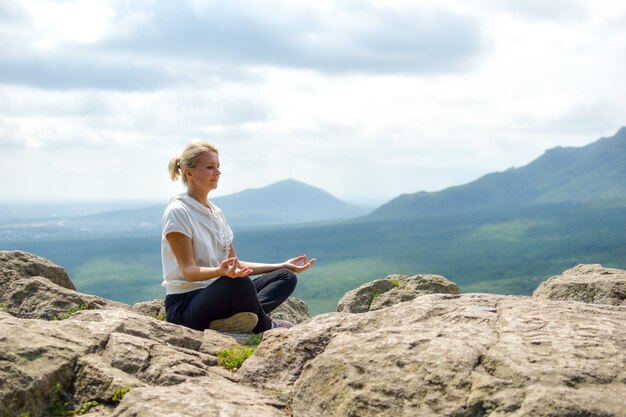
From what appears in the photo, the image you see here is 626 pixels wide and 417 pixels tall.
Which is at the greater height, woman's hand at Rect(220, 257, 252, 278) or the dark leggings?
woman's hand at Rect(220, 257, 252, 278)

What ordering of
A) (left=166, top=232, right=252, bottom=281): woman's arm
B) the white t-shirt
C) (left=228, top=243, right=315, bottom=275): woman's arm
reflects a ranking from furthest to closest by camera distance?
(left=228, top=243, right=315, bottom=275): woman's arm → the white t-shirt → (left=166, top=232, right=252, bottom=281): woman's arm

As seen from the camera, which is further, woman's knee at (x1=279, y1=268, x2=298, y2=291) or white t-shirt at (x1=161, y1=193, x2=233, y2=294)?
woman's knee at (x1=279, y1=268, x2=298, y2=291)

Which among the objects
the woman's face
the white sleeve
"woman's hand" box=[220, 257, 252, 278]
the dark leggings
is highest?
the woman's face

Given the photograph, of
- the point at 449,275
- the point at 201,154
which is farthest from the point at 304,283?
the point at 201,154

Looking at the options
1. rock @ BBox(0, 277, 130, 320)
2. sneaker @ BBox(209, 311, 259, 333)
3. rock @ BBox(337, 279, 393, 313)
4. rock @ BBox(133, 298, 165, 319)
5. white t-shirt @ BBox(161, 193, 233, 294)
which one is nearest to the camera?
white t-shirt @ BBox(161, 193, 233, 294)

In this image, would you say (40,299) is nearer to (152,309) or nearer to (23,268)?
(23,268)

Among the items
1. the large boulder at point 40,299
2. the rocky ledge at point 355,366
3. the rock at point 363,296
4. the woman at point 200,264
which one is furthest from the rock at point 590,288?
the large boulder at point 40,299

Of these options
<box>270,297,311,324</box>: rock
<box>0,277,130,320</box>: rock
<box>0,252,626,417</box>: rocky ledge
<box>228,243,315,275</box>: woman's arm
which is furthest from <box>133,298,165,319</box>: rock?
<box>0,252,626,417</box>: rocky ledge

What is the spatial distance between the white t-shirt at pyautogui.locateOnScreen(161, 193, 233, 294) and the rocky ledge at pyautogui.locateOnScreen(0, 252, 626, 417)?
1.75 metres

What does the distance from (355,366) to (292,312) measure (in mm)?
9403

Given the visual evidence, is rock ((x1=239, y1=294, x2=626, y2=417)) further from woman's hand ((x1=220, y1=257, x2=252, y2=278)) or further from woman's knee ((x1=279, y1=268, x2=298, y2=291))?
woman's knee ((x1=279, y1=268, x2=298, y2=291))

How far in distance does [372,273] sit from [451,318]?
183 m

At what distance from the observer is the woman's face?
1052cm

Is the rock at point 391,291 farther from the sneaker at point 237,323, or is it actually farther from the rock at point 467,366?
the rock at point 467,366
